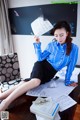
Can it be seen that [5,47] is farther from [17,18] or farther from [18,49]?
[17,18]

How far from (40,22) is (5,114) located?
1.05 m

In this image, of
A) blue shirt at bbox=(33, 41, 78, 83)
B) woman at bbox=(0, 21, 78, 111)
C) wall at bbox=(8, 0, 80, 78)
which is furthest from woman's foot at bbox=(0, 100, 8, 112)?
wall at bbox=(8, 0, 80, 78)

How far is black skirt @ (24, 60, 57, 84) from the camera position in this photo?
139cm

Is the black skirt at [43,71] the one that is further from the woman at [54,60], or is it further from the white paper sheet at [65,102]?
the white paper sheet at [65,102]

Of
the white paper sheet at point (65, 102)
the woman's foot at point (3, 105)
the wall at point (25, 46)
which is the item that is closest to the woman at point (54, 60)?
the woman's foot at point (3, 105)

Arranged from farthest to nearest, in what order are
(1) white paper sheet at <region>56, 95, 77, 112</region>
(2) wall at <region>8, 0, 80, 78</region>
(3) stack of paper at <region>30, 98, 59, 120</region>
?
(2) wall at <region>8, 0, 80, 78</region>, (1) white paper sheet at <region>56, 95, 77, 112</region>, (3) stack of paper at <region>30, 98, 59, 120</region>

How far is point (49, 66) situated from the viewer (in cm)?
155

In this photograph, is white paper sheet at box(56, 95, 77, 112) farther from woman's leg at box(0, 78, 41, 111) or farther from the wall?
the wall

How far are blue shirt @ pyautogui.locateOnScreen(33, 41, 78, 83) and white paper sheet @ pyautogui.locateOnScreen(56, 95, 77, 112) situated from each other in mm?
286

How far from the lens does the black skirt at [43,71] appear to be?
54.7 inches

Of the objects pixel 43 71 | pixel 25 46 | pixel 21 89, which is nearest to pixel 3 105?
pixel 21 89

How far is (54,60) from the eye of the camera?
1524 mm

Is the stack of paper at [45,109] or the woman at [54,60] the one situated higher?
the woman at [54,60]

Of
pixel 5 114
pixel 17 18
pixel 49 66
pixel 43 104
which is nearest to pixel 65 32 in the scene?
pixel 49 66
